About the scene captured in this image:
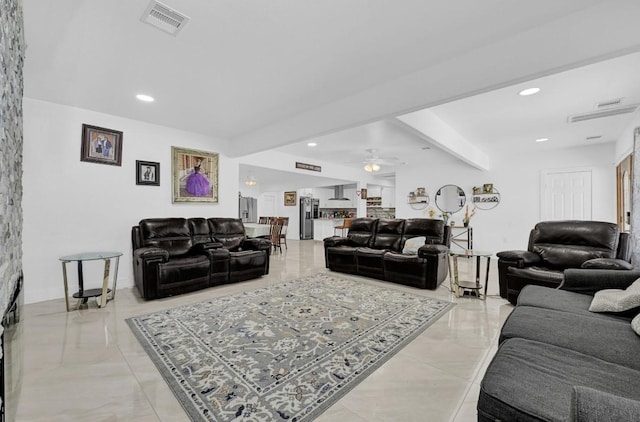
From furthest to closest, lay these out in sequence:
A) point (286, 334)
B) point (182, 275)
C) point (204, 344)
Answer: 1. point (182, 275)
2. point (286, 334)
3. point (204, 344)

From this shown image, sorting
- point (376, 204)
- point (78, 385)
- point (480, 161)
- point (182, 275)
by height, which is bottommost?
point (78, 385)

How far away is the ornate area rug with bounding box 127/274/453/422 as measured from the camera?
1.62 meters

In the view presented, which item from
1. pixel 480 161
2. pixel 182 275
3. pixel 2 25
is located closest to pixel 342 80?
pixel 2 25

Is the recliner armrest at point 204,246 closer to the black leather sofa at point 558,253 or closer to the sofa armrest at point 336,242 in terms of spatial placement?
the sofa armrest at point 336,242

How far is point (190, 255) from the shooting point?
13.5ft

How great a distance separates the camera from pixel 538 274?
296 centimetres

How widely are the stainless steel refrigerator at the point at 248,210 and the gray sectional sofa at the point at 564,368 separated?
925 cm

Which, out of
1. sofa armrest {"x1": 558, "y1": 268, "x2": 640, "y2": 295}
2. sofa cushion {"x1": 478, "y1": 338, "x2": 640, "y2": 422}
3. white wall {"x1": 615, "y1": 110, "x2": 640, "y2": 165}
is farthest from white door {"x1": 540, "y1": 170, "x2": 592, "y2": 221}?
sofa cushion {"x1": 478, "y1": 338, "x2": 640, "y2": 422}

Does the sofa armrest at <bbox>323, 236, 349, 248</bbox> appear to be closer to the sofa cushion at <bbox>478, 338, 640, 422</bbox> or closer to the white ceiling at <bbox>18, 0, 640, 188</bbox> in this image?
the white ceiling at <bbox>18, 0, 640, 188</bbox>

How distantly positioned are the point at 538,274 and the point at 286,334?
8.86ft

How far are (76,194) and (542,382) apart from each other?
483 cm

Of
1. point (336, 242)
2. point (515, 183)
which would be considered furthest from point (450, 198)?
point (336, 242)

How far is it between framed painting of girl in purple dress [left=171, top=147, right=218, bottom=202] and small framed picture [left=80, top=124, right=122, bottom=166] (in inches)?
29.6

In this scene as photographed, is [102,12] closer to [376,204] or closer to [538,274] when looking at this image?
[538,274]
